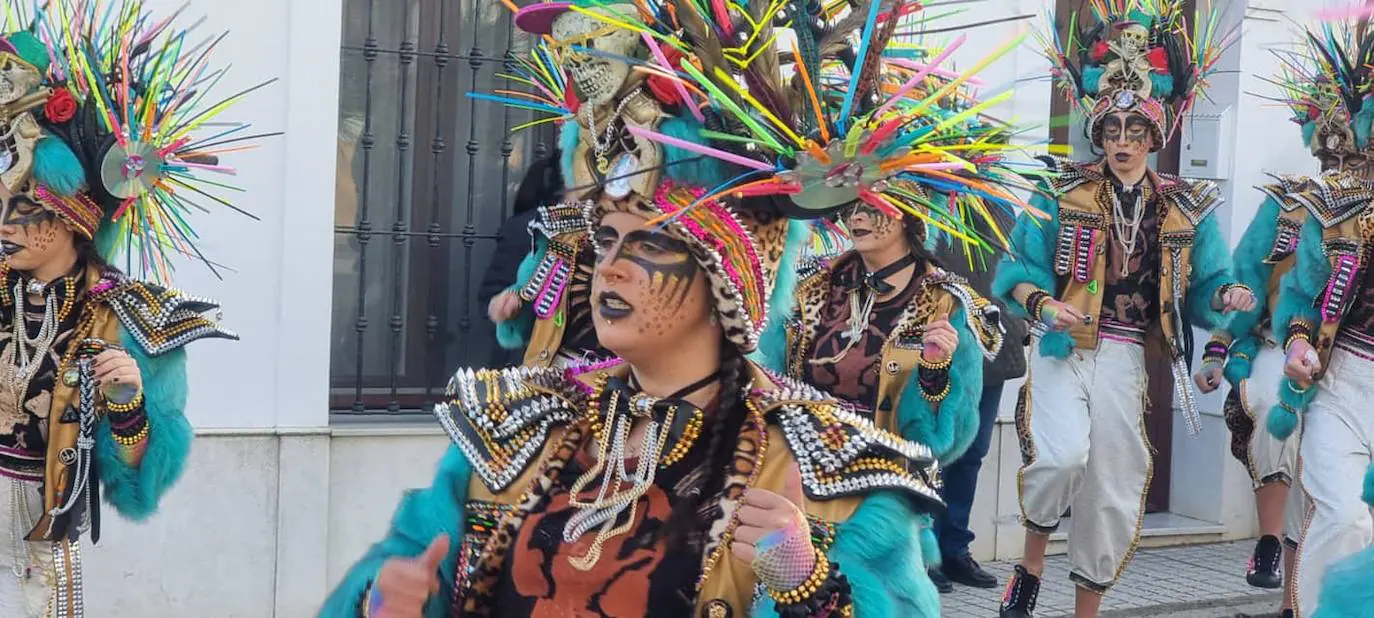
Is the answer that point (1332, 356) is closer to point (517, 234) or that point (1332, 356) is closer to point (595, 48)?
point (517, 234)

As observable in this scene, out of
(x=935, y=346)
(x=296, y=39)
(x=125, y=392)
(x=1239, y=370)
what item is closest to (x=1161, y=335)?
(x=1239, y=370)

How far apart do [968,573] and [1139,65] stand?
2.69 metres

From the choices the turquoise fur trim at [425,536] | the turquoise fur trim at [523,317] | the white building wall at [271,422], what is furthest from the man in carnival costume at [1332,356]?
the turquoise fur trim at [425,536]

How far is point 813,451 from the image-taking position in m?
3.09

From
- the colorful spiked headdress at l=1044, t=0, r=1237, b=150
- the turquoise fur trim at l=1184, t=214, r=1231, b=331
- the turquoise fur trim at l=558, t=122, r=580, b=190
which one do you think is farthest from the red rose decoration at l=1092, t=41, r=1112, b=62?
the turquoise fur trim at l=558, t=122, r=580, b=190

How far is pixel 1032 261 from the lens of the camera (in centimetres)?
728

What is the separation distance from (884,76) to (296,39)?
13.7ft

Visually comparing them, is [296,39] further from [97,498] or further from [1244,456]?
[1244,456]

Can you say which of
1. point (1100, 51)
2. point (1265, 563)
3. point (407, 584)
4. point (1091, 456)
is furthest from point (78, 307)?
point (1265, 563)

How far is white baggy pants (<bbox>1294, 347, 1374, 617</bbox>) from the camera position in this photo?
645cm

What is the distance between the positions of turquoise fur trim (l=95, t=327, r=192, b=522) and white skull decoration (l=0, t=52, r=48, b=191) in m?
0.54

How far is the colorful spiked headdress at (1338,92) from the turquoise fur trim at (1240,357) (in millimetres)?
920

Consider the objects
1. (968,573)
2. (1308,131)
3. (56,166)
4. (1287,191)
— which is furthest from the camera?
(968,573)

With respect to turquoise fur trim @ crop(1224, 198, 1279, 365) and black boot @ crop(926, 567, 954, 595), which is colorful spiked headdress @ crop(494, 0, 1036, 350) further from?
black boot @ crop(926, 567, 954, 595)
